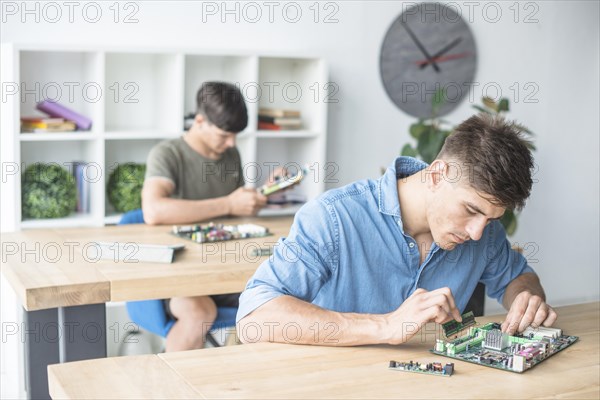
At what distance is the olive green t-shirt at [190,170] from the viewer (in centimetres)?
336

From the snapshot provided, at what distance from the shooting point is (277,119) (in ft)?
13.5

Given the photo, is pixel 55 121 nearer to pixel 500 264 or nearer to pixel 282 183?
pixel 282 183

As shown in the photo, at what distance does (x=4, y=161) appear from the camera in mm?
3508

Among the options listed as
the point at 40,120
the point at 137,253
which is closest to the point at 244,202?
the point at 137,253

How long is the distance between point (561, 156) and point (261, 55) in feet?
7.60

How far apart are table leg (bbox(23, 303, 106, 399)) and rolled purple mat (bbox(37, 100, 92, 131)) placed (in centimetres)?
149

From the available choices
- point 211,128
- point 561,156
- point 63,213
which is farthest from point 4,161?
point 561,156

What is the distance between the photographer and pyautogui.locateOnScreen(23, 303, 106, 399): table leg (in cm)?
227

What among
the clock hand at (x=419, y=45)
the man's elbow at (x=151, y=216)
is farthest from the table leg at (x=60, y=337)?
the clock hand at (x=419, y=45)

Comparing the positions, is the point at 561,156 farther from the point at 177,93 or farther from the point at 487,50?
the point at 177,93

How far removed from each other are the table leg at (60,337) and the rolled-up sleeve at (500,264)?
108 cm

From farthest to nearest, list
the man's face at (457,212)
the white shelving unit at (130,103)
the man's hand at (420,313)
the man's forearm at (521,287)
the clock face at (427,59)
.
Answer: the clock face at (427,59) → the white shelving unit at (130,103) → the man's forearm at (521,287) → the man's face at (457,212) → the man's hand at (420,313)

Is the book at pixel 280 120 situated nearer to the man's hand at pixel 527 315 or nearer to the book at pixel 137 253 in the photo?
the book at pixel 137 253

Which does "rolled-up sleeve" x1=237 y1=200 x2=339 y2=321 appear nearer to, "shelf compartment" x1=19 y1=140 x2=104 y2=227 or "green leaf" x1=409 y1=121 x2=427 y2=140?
"shelf compartment" x1=19 y1=140 x2=104 y2=227
